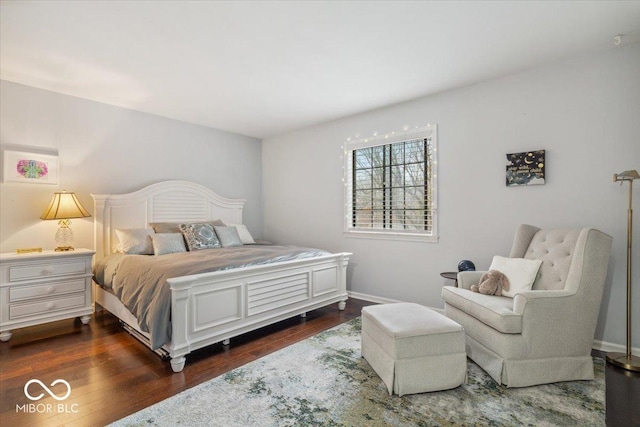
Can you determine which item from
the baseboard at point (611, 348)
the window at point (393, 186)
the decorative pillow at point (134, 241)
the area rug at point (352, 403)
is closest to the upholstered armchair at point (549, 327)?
the area rug at point (352, 403)

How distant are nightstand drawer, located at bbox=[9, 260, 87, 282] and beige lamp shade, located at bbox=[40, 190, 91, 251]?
0.82ft

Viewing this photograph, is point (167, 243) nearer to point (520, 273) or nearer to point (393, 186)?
point (393, 186)

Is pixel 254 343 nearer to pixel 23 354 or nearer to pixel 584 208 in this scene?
pixel 23 354

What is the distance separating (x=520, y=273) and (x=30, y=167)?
15.8ft

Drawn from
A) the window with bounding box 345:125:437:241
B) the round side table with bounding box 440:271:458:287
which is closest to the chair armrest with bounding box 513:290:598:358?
the round side table with bounding box 440:271:458:287

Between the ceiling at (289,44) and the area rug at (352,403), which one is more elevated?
the ceiling at (289,44)

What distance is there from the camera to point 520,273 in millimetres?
2516

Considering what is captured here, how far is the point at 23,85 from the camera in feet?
10.9

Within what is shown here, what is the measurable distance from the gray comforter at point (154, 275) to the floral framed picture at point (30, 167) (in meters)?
1.09

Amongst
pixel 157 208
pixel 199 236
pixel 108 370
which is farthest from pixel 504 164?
pixel 157 208

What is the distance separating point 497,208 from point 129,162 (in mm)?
4403

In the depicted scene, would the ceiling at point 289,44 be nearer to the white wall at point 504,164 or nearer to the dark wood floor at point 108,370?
the white wall at point 504,164

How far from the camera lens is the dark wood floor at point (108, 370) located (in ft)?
6.07

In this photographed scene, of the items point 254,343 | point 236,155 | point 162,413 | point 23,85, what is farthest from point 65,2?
point 236,155
